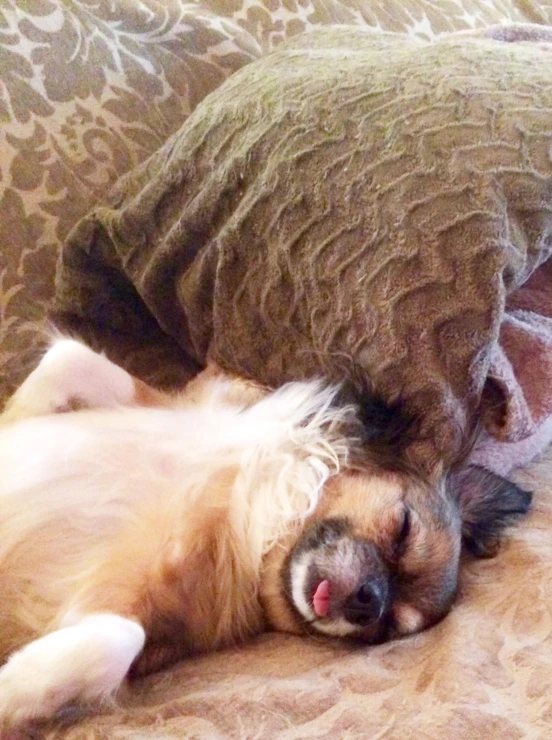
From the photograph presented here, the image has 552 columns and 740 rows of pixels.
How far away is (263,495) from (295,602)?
22cm

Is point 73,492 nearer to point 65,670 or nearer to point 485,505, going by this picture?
point 65,670

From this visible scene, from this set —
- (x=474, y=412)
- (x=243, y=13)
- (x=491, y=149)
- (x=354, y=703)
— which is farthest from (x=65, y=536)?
(x=243, y=13)

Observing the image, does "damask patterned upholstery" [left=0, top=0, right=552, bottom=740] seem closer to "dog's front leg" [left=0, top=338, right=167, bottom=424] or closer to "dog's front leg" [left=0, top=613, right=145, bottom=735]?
"dog's front leg" [left=0, top=613, right=145, bottom=735]

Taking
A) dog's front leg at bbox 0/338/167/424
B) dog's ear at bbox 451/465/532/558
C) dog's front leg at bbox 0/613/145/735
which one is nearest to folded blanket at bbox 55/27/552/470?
dog's ear at bbox 451/465/532/558

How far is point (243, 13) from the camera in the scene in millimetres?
1805

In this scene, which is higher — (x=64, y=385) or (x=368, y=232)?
(x=368, y=232)

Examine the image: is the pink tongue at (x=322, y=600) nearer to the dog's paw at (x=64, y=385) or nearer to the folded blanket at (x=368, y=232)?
the folded blanket at (x=368, y=232)

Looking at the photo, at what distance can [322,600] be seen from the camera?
3.76ft

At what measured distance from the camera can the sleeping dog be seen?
3.76 ft

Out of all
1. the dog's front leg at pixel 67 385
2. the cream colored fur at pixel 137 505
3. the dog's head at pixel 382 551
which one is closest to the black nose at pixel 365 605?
the dog's head at pixel 382 551

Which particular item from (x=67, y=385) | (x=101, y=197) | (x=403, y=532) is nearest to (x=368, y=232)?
(x=403, y=532)

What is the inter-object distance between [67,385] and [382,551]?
63 cm

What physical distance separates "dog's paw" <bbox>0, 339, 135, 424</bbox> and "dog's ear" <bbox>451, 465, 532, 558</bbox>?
0.67 meters

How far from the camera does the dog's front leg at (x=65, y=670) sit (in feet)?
3.07
